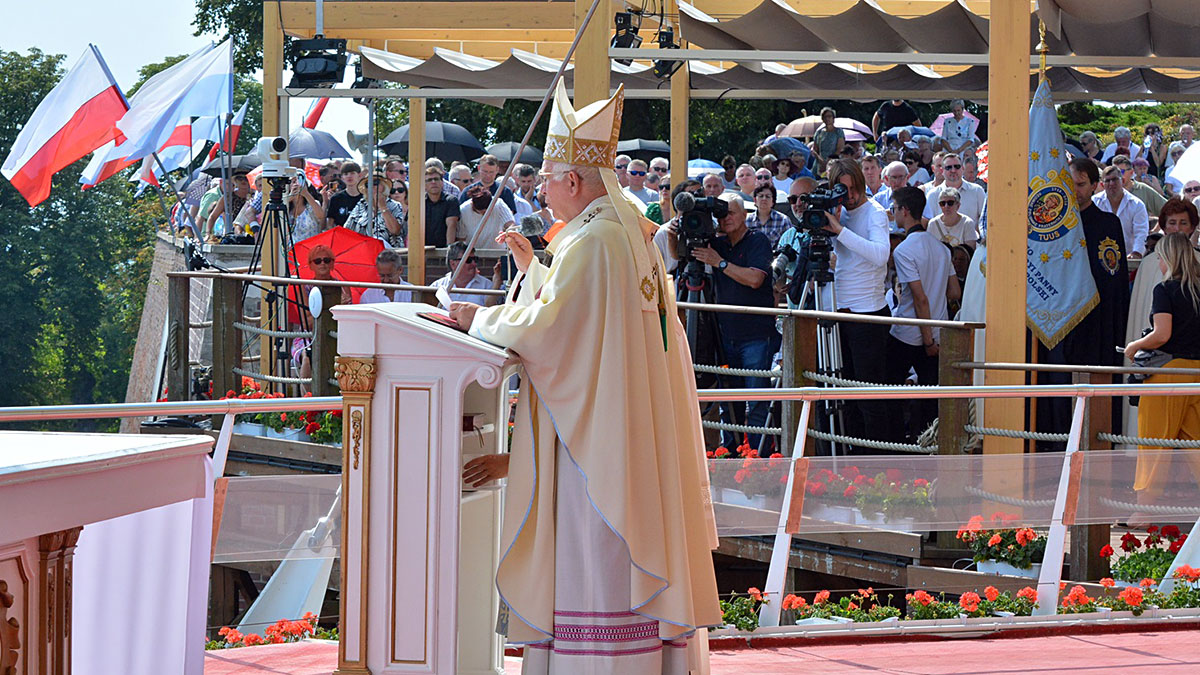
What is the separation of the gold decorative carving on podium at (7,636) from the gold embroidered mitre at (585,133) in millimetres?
1922

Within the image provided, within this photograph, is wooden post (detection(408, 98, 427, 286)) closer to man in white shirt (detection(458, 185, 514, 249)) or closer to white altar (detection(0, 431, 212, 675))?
man in white shirt (detection(458, 185, 514, 249))

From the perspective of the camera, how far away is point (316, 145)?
24297 mm

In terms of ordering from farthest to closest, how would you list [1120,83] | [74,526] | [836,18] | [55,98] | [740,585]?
[55,98] → [1120,83] → [836,18] → [740,585] → [74,526]

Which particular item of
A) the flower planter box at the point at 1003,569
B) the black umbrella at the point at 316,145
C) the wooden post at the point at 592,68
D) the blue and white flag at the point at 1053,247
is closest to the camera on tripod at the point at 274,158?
the wooden post at the point at 592,68

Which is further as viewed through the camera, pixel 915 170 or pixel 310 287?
pixel 915 170

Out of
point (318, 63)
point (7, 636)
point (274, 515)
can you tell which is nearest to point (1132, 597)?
point (274, 515)

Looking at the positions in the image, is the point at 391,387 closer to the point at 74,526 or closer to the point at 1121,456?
the point at 74,526

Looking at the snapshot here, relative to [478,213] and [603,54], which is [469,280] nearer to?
[478,213]

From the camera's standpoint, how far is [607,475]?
12.6 feet

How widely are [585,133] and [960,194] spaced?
693 cm

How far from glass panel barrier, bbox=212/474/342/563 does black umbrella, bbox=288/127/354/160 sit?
18702mm

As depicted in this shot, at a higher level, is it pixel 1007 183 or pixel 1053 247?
pixel 1007 183

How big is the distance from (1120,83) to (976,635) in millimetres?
7318

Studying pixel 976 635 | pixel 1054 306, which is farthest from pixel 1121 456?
pixel 1054 306
